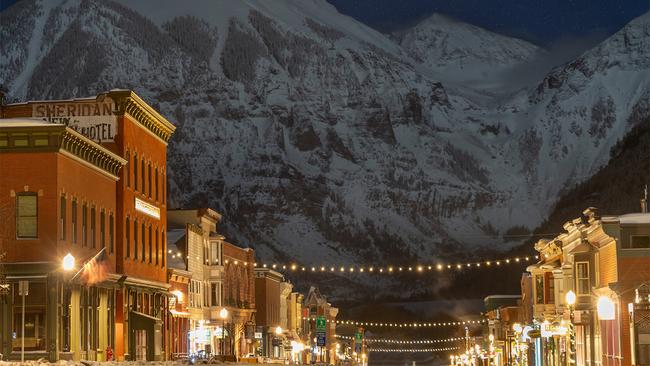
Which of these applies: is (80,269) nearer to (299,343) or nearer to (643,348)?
(643,348)

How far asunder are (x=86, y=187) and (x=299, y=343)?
9241 cm

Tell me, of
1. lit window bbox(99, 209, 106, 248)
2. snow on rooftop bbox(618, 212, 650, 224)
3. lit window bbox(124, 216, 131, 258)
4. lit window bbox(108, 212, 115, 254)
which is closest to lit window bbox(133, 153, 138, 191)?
lit window bbox(124, 216, 131, 258)

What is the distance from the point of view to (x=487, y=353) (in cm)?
16788

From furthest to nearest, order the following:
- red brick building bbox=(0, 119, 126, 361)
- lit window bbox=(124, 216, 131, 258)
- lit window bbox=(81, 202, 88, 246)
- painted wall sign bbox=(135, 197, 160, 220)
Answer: painted wall sign bbox=(135, 197, 160, 220)
lit window bbox=(124, 216, 131, 258)
lit window bbox=(81, 202, 88, 246)
red brick building bbox=(0, 119, 126, 361)

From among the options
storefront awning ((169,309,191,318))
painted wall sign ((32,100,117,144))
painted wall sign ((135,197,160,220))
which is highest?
painted wall sign ((32,100,117,144))

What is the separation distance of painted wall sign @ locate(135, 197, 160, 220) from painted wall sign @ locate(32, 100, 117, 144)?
5.63 m

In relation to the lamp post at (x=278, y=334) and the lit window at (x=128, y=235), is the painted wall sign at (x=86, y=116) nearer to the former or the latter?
the lit window at (x=128, y=235)

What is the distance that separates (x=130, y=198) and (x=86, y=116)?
527 centimetres

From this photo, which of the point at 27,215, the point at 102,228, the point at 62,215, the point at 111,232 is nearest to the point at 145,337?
the point at 111,232

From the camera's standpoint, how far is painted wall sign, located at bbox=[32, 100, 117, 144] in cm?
7688

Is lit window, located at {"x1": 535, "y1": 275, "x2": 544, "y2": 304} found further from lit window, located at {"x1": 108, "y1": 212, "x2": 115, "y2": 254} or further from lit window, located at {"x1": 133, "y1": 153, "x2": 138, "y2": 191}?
lit window, located at {"x1": 108, "y1": 212, "x2": 115, "y2": 254}

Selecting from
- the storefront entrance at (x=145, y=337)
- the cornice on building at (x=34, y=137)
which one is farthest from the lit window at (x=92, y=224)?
the storefront entrance at (x=145, y=337)

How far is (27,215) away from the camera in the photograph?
209ft

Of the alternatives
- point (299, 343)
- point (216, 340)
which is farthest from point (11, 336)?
point (299, 343)
